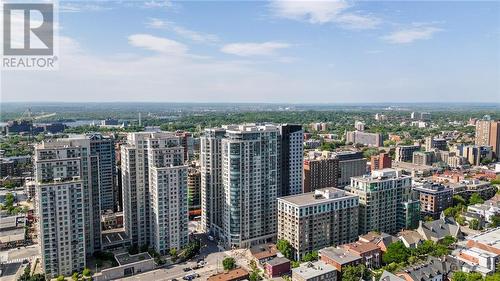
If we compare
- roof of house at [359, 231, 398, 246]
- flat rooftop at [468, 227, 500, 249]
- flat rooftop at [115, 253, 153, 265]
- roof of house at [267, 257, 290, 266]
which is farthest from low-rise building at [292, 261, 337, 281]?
flat rooftop at [468, 227, 500, 249]

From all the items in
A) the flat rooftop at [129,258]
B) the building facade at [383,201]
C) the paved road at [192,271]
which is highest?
the building facade at [383,201]

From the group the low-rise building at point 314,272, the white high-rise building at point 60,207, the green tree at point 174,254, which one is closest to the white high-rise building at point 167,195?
the green tree at point 174,254

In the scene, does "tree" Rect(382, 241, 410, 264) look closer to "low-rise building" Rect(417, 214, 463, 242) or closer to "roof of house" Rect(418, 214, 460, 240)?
"low-rise building" Rect(417, 214, 463, 242)

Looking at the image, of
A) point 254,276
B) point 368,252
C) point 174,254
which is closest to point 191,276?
point 174,254

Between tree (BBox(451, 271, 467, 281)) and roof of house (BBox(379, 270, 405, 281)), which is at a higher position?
roof of house (BBox(379, 270, 405, 281))

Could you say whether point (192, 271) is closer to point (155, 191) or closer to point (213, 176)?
point (155, 191)

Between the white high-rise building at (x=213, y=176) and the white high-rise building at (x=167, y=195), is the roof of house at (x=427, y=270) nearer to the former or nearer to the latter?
the white high-rise building at (x=213, y=176)
